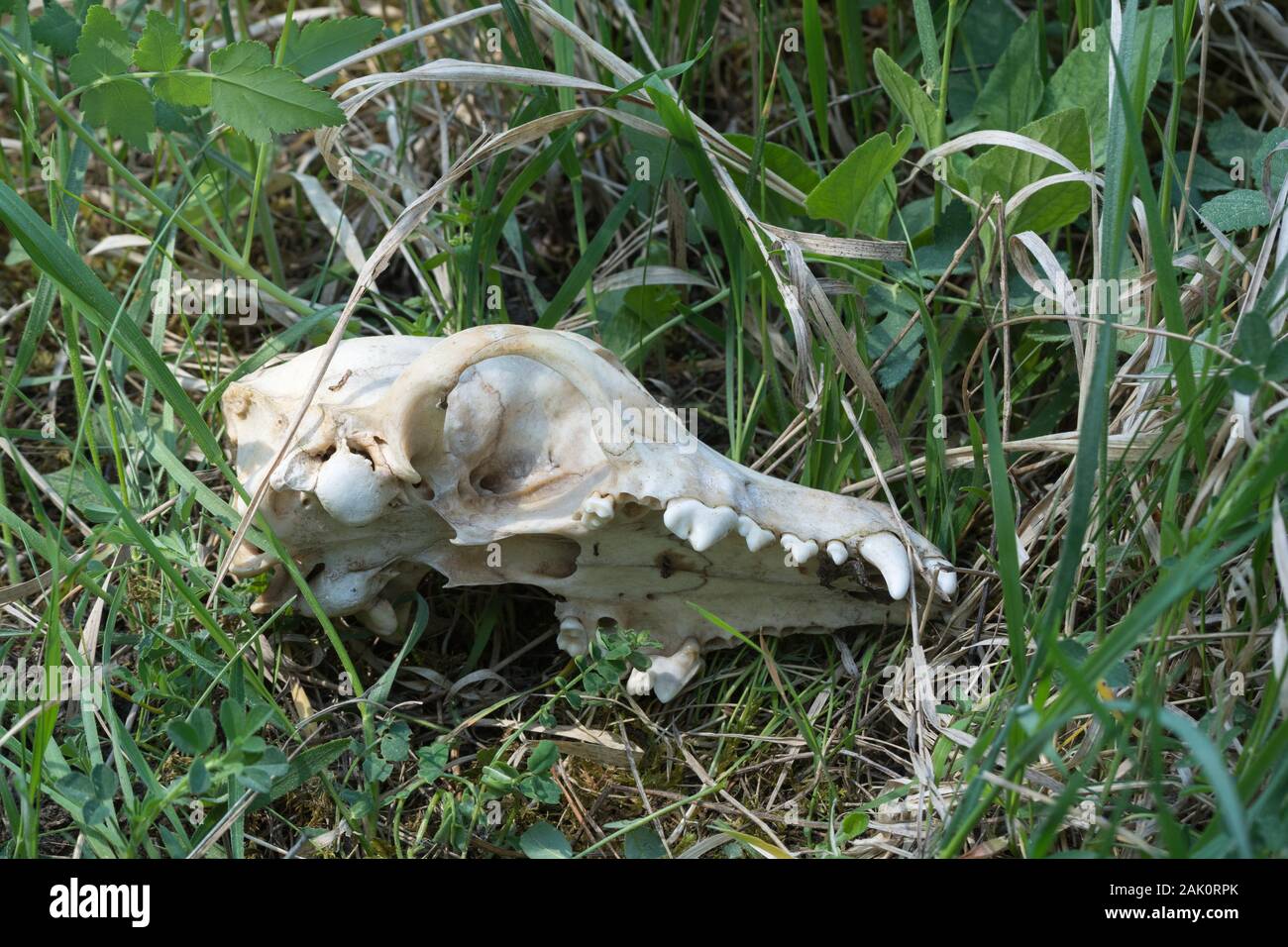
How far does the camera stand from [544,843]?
6.17 feet

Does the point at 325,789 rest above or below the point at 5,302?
below

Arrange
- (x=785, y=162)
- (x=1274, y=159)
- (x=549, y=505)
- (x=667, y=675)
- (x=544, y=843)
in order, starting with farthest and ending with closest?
1. (x=785, y=162)
2. (x=1274, y=159)
3. (x=667, y=675)
4. (x=549, y=505)
5. (x=544, y=843)

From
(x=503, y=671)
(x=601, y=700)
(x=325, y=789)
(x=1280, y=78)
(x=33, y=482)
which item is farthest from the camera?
(x=1280, y=78)

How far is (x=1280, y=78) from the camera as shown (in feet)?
8.97

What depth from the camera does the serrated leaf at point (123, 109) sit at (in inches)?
83.3

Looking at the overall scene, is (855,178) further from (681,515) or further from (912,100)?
(681,515)

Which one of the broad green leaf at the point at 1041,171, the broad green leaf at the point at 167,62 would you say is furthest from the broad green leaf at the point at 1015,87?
the broad green leaf at the point at 167,62

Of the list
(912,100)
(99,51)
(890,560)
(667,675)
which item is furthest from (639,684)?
(99,51)

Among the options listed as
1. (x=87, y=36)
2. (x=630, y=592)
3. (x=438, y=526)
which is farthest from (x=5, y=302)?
(x=630, y=592)

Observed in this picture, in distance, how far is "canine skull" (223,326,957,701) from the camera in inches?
76.6

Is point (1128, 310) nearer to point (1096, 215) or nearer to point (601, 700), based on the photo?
point (1096, 215)

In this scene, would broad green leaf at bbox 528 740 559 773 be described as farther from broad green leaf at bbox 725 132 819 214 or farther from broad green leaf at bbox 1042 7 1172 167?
broad green leaf at bbox 1042 7 1172 167

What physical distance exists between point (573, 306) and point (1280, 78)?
1.77 m

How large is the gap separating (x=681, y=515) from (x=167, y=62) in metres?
1.24
